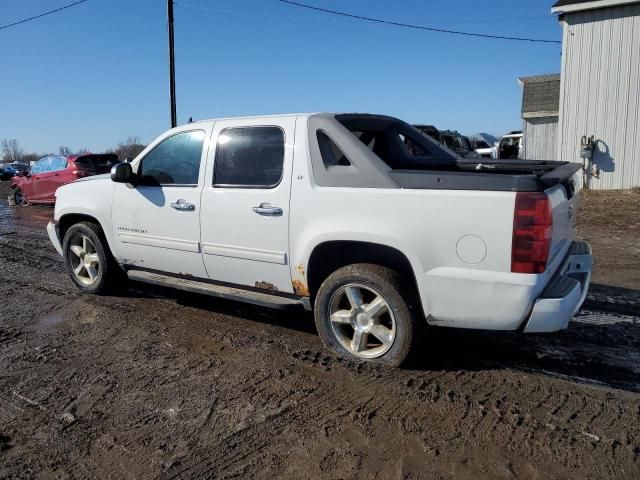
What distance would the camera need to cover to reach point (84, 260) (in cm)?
599

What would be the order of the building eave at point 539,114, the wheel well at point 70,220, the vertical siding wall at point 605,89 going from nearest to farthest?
the wheel well at point 70,220, the vertical siding wall at point 605,89, the building eave at point 539,114

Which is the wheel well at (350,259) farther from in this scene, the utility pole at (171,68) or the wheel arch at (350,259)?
the utility pole at (171,68)

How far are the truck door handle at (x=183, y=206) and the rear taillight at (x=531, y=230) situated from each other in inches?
108

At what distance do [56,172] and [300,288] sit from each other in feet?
43.7

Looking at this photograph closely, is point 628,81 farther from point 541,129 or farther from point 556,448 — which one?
point 556,448

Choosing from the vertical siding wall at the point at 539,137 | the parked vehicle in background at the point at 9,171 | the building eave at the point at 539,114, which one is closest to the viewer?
the building eave at the point at 539,114

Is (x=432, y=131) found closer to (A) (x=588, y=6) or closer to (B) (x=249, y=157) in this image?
(A) (x=588, y=6)

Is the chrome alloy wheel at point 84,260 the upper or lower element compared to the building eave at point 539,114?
lower

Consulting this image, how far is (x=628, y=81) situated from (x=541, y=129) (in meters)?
8.13

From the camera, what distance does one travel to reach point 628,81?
45.3ft

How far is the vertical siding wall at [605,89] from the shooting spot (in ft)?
45.2

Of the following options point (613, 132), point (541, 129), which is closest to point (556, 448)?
point (613, 132)

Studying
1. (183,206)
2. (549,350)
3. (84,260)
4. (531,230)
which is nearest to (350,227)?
(531,230)

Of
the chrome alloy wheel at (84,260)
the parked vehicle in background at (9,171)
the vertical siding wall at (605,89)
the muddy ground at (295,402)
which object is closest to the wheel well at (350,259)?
the muddy ground at (295,402)
